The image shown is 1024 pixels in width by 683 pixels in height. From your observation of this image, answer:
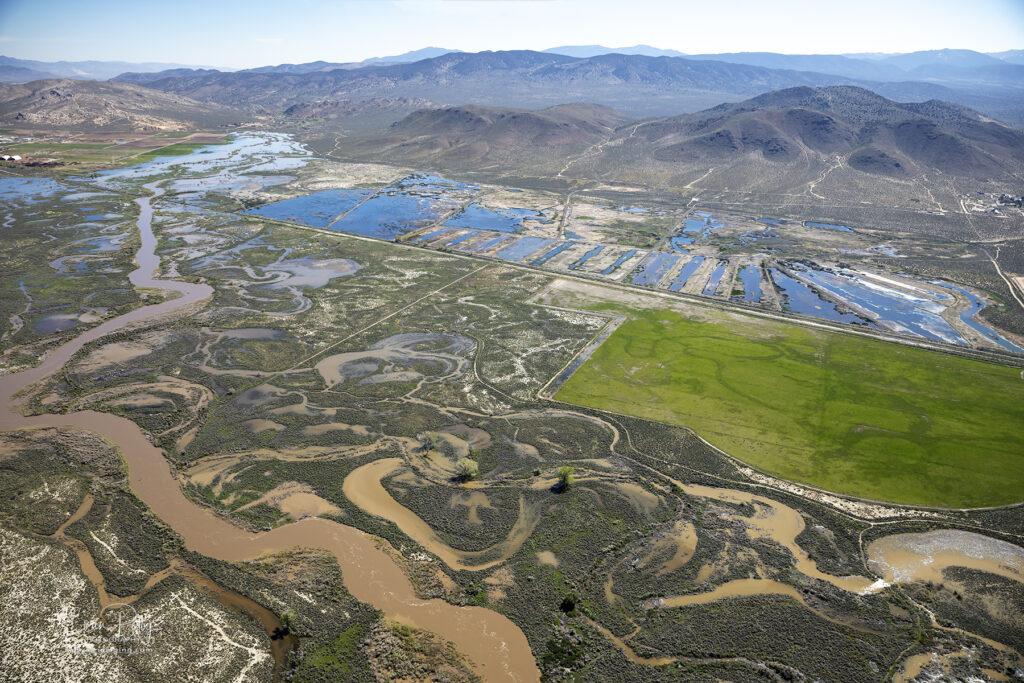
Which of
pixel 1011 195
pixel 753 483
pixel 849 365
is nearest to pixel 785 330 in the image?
pixel 849 365

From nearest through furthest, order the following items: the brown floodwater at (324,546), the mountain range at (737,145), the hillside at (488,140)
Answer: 1. the brown floodwater at (324,546)
2. the mountain range at (737,145)
3. the hillside at (488,140)

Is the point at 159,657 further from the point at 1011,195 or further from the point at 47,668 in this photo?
the point at 1011,195

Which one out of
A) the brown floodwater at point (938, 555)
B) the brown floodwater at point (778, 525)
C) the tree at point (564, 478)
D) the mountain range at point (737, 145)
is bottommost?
the brown floodwater at point (938, 555)

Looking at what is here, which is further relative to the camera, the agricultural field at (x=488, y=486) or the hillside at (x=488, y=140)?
the hillside at (x=488, y=140)

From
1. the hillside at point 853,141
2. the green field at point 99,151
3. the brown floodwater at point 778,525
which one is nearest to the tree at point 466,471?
the brown floodwater at point 778,525

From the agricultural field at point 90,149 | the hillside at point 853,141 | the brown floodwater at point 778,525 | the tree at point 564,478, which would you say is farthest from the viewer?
the agricultural field at point 90,149

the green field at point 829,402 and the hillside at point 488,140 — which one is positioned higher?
the hillside at point 488,140

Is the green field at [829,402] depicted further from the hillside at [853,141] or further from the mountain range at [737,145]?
the hillside at [853,141]

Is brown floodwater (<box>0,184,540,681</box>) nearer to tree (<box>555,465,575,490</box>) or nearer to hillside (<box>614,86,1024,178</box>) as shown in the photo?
tree (<box>555,465,575,490</box>)
